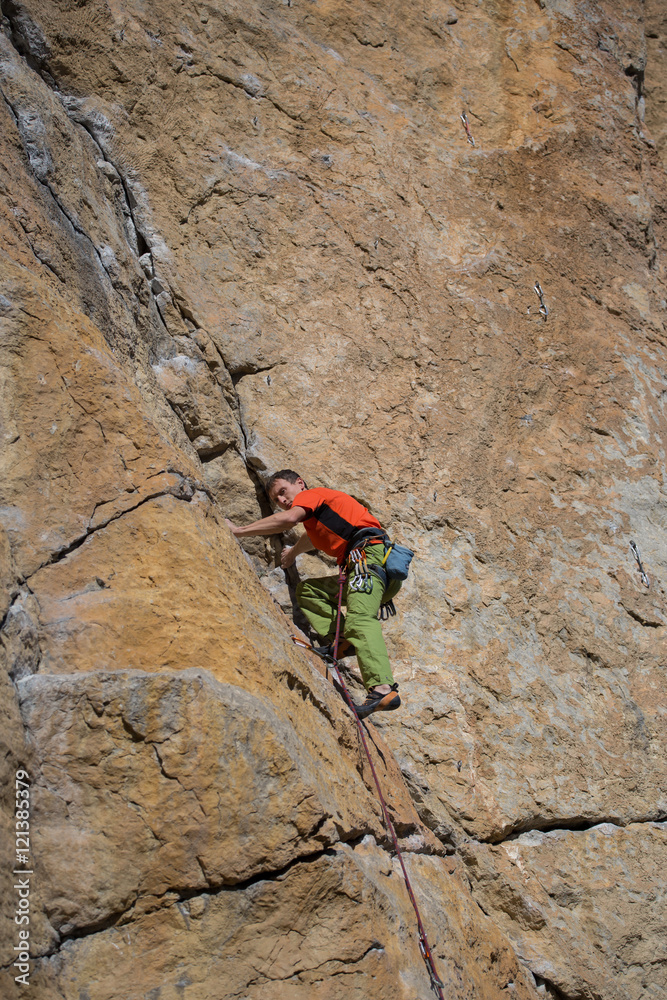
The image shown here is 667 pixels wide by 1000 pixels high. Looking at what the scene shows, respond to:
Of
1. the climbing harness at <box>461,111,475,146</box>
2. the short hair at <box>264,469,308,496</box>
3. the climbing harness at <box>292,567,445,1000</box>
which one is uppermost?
the climbing harness at <box>461,111,475,146</box>

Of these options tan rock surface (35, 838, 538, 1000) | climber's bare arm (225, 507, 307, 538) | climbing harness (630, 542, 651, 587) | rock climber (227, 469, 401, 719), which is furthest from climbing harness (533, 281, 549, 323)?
tan rock surface (35, 838, 538, 1000)

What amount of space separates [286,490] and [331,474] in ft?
1.58

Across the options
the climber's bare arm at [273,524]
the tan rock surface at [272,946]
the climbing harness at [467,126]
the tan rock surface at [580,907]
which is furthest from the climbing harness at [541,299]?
the tan rock surface at [272,946]

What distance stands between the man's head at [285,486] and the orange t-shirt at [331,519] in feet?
0.50

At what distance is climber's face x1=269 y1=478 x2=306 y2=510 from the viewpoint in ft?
14.9

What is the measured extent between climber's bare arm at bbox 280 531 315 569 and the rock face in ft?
0.48

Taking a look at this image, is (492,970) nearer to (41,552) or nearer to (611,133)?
(41,552)

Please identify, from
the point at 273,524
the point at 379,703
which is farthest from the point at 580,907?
the point at 273,524

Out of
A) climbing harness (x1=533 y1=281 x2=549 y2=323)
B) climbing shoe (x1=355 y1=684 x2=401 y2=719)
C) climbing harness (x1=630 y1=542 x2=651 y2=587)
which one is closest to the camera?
climbing shoe (x1=355 y1=684 x2=401 y2=719)

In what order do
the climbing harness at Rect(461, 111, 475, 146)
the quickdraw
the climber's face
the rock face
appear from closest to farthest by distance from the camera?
the rock face, the quickdraw, the climber's face, the climbing harness at Rect(461, 111, 475, 146)

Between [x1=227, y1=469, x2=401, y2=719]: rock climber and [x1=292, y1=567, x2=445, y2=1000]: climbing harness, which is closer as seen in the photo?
[x1=292, y1=567, x2=445, y2=1000]: climbing harness

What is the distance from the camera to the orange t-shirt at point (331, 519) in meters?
4.28

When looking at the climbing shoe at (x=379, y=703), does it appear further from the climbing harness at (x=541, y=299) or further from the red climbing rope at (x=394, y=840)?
the climbing harness at (x=541, y=299)

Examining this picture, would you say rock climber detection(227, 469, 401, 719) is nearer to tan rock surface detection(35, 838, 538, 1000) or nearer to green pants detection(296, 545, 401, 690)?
green pants detection(296, 545, 401, 690)
